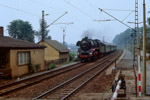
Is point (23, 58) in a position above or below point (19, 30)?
below

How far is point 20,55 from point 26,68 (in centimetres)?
150

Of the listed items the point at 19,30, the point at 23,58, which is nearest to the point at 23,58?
the point at 23,58

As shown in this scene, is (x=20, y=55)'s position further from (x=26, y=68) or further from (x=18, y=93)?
(x=18, y=93)

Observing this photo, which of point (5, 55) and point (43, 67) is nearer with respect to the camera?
point (5, 55)

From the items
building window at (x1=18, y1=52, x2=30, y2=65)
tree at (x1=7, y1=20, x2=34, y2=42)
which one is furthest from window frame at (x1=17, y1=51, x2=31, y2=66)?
tree at (x1=7, y1=20, x2=34, y2=42)

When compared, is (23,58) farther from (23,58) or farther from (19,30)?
(19,30)

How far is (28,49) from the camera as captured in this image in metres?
19.4

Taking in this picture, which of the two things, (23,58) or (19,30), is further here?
(19,30)

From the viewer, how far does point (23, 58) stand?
18.8 meters

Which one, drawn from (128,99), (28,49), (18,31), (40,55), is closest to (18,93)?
(128,99)

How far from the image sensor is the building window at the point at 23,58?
18.1 meters

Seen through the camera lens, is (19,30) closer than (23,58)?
No

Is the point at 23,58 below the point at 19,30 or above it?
below

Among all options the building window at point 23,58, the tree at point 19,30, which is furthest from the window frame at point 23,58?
the tree at point 19,30
